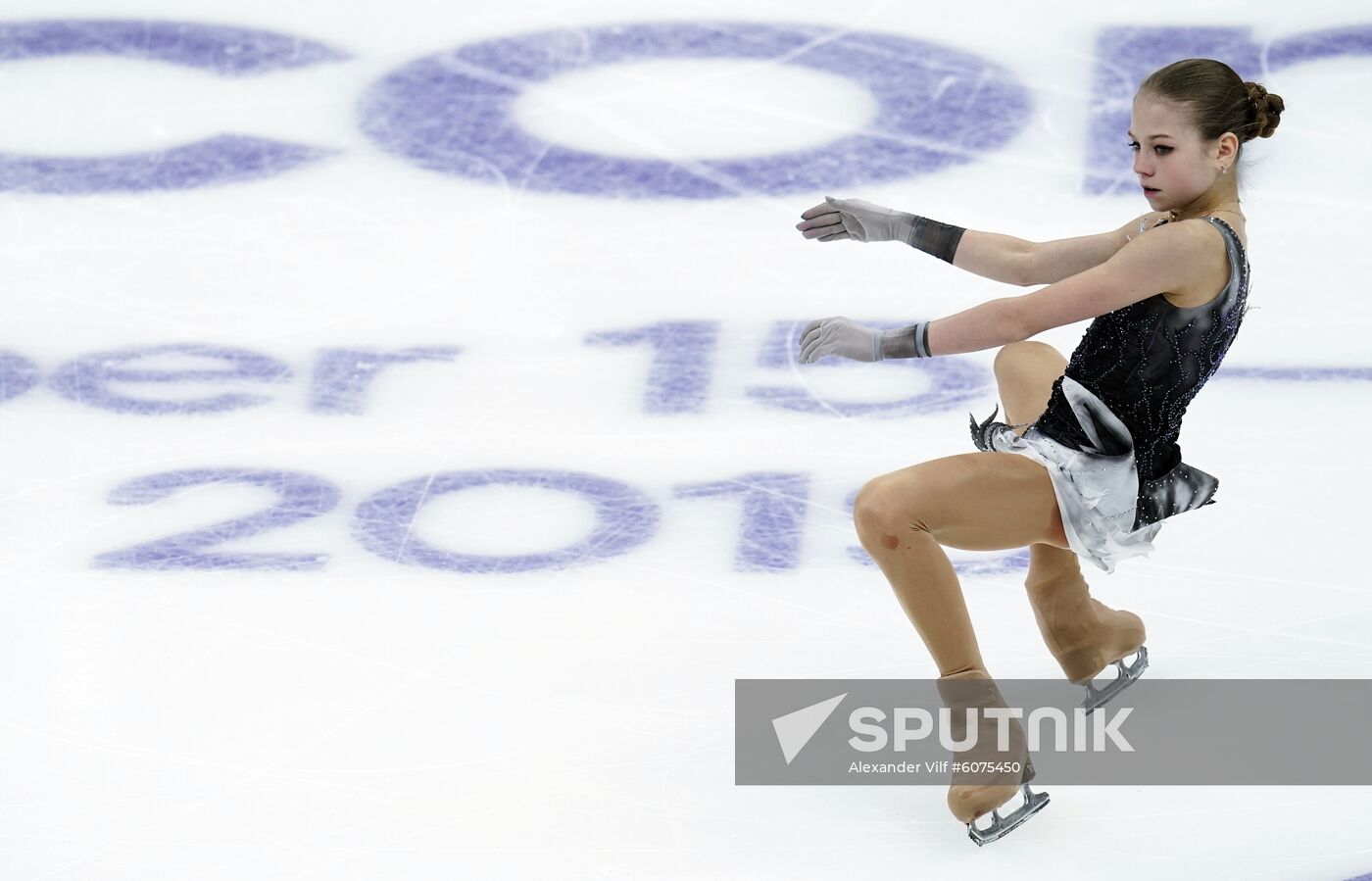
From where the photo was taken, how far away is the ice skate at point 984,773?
2104 millimetres

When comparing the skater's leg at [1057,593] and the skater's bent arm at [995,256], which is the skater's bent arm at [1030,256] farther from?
the skater's leg at [1057,593]

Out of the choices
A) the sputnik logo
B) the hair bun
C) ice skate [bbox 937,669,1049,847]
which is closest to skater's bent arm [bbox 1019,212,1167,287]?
the hair bun

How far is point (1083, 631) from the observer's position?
2.49 metres

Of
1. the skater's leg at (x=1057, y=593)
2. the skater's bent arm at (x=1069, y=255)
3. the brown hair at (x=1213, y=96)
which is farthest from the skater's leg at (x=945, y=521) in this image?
the brown hair at (x=1213, y=96)

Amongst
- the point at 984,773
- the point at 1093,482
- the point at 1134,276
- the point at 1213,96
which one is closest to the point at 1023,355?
the point at 1093,482

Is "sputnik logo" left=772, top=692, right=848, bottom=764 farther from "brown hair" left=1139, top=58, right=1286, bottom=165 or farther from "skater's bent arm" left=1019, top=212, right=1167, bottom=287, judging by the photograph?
"brown hair" left=1139, top=58, right=1286, bottom=165

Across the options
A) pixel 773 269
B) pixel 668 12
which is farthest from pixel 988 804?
pixel 668 12

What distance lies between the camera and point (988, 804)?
2.10 metres

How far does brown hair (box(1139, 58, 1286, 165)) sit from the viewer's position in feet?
6.64

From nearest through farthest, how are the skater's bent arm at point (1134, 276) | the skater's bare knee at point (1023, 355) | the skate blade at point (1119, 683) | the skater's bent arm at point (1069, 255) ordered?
the skater's bent arm at point (1134, 276) < the skater's bent arm at point (1069, 255) < the skater's bare knee at point (1023, 355) < the skate blade at point (1119, 683)

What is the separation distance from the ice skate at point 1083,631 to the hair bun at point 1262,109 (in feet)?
2.61

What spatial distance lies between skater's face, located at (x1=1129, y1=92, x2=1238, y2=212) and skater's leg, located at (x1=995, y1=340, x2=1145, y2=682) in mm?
395

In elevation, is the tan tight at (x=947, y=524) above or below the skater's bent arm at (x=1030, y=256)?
below

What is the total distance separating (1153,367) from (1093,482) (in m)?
0.19
